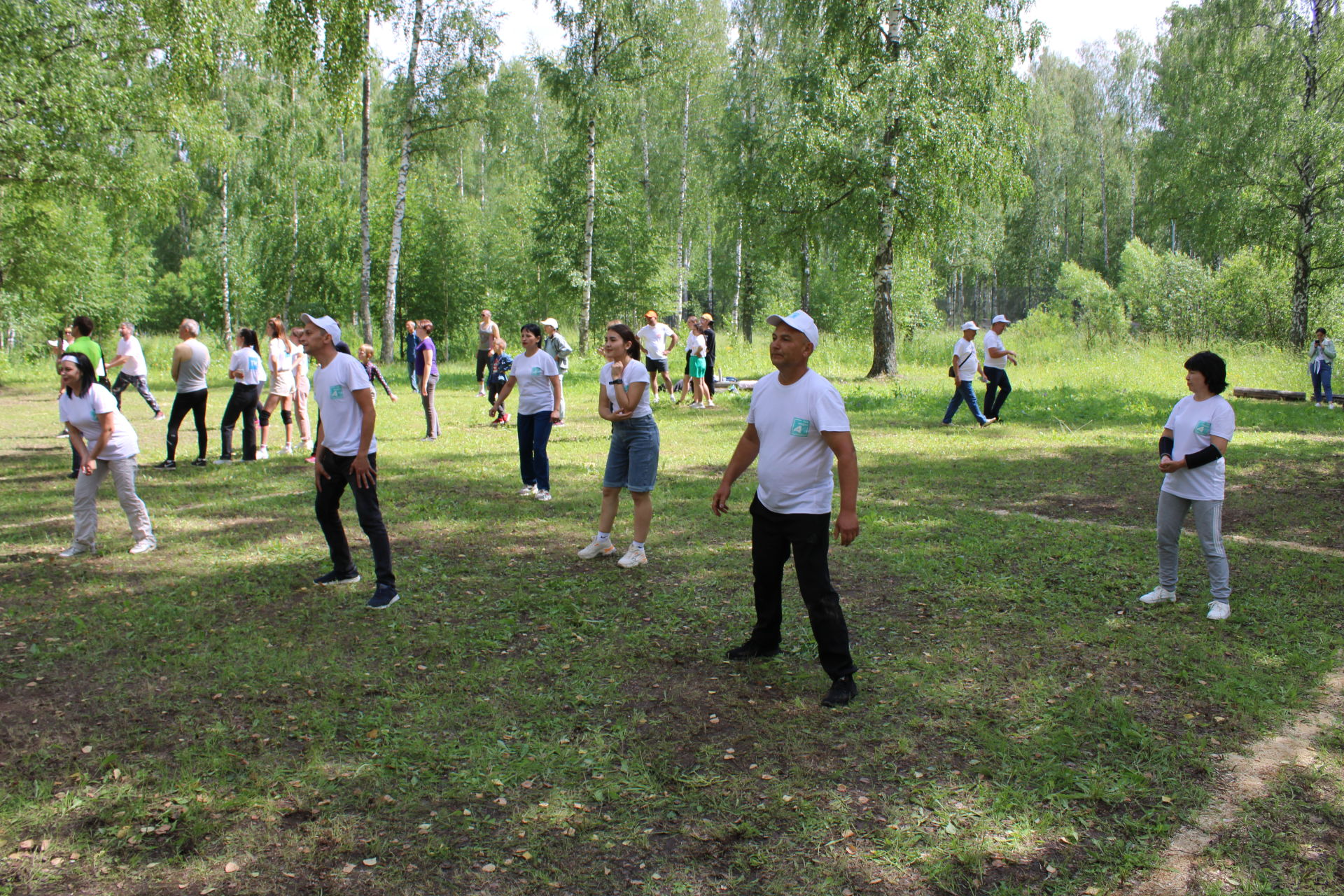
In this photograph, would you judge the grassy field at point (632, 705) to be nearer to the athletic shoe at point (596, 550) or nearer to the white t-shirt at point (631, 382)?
the athletic shoe at point (596, 550)

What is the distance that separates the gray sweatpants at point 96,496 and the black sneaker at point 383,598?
8.30 ft

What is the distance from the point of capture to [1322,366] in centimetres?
1697

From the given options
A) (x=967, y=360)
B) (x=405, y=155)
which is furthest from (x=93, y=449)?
(x=405, y=155)

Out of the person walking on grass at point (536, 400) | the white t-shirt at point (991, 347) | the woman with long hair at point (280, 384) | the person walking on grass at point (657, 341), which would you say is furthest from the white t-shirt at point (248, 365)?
the white t-shirt at point (991, 347)

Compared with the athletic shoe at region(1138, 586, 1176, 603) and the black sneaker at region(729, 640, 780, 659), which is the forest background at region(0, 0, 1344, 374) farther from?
the athletic shoe at region(1138, 586, 1176, 603)

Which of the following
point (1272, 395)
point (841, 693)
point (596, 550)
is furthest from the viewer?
point (1272, 395)

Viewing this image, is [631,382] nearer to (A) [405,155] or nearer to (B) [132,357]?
(B) [132,357]

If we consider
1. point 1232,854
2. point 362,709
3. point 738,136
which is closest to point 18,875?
point 362,709

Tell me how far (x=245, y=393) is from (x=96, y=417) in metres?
4.52

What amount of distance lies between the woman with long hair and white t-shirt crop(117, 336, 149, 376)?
228cm

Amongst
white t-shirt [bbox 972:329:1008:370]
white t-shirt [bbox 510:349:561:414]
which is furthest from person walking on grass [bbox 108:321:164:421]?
white t-shirt [bbox 972:329:1008:370]

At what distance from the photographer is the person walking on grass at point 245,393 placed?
36.0ft

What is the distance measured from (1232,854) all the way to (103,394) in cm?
752

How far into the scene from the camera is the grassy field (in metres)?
3.33
